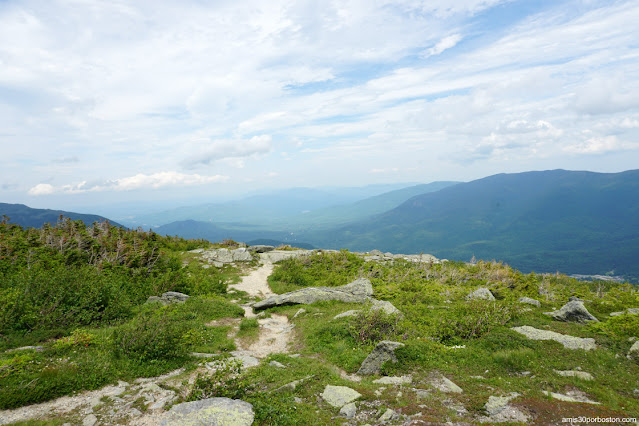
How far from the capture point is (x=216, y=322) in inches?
648

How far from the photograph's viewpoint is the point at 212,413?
6746 millimetres

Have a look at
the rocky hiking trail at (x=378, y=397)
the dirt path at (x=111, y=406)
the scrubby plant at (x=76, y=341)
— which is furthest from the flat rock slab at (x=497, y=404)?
the scrubby plant at (x=76, y=341)

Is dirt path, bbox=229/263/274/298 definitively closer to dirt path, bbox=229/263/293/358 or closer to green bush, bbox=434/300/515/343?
dirt path, bbox=229/263/293/358

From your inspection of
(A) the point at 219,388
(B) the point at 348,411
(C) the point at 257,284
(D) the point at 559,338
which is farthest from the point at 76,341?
(D) the point at 559,338

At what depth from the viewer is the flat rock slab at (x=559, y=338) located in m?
10.9

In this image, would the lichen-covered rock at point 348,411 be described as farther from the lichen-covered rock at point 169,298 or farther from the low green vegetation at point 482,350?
the lichen-covered rock at point 169,298

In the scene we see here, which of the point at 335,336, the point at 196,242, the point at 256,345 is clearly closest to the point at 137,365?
the point at 256,345

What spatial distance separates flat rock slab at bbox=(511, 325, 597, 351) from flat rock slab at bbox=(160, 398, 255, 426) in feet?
37.9

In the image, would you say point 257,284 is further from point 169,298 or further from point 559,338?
point 559,338

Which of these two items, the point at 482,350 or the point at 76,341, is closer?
the point at 76,341

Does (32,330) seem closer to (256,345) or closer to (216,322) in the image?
(216,322)

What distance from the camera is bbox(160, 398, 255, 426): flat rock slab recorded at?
6.47 meters

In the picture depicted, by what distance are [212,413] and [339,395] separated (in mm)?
3604

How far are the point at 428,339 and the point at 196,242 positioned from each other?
114 ft
